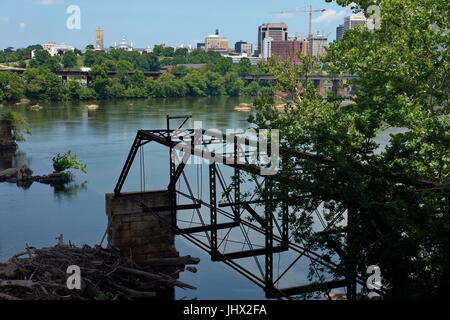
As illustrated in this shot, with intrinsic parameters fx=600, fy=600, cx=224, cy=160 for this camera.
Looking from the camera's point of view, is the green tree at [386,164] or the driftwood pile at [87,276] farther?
the driftwood pile at [87,276]

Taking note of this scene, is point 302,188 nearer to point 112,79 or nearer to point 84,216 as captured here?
point 84,216

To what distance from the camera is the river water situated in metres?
34.2

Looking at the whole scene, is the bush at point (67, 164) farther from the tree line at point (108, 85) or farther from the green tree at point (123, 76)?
the green tree at point (123, 76)

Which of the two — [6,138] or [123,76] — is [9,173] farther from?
[123,76]

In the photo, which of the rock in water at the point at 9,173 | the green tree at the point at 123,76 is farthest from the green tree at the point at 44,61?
the rock in water at the point at 9,173

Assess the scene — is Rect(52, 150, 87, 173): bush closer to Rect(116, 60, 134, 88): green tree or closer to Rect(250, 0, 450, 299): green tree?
Rect(250, 0, 450, 299): green tree

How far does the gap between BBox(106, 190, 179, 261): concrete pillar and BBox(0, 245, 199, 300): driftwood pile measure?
0.73 m

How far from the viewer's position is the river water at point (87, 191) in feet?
112

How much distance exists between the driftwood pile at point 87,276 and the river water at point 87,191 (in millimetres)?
1862

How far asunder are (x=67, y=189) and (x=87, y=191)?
2882 mm

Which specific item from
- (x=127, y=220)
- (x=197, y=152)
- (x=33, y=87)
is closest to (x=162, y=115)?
(x=33, y=87)

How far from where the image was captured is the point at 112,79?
177m

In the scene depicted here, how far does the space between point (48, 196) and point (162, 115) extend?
6082 cm

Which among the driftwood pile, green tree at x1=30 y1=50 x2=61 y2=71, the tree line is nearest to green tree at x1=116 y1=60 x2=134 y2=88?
the tree line
